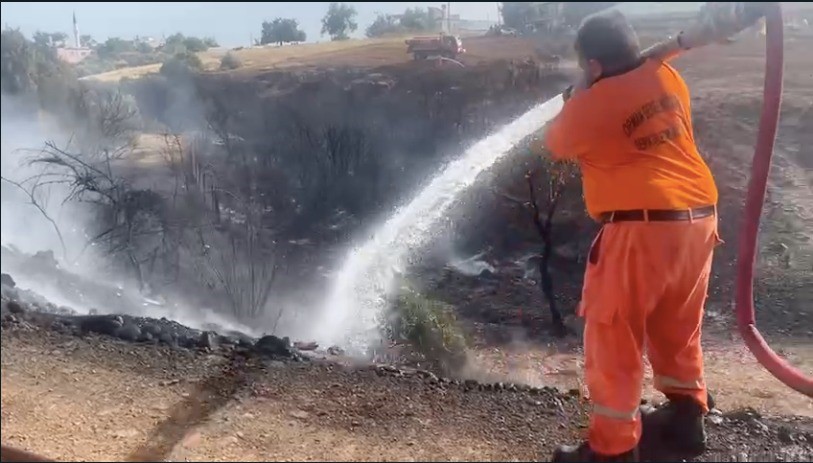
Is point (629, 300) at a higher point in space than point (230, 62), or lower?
lower

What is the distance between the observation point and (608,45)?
104 inches

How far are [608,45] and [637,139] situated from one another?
0.33 meters

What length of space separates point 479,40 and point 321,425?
205cm

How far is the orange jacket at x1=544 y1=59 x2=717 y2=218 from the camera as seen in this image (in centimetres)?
260

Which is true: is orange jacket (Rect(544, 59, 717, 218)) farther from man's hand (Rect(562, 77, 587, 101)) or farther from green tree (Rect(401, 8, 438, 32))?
green tree (Rect(401, 8, 438, 32))

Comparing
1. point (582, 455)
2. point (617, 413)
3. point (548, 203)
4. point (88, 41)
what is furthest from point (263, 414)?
point (548, 203)

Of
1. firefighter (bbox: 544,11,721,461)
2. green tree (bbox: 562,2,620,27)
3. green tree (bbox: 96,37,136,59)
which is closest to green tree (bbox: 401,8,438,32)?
green tree (bbox: 562,2,620,27)

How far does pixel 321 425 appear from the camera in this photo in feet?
9.61

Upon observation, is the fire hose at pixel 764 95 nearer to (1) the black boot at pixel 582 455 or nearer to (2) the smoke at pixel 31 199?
(1) the black boot at pixel 582 455

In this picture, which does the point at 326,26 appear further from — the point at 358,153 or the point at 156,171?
the point at 156,171

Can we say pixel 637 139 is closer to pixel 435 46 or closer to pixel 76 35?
pixel 435 46

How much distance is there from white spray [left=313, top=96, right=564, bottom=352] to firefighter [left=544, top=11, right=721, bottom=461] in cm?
175

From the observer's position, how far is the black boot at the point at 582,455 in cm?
266

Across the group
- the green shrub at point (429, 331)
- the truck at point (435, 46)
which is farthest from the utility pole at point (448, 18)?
the green shrub at point (429, 331)
